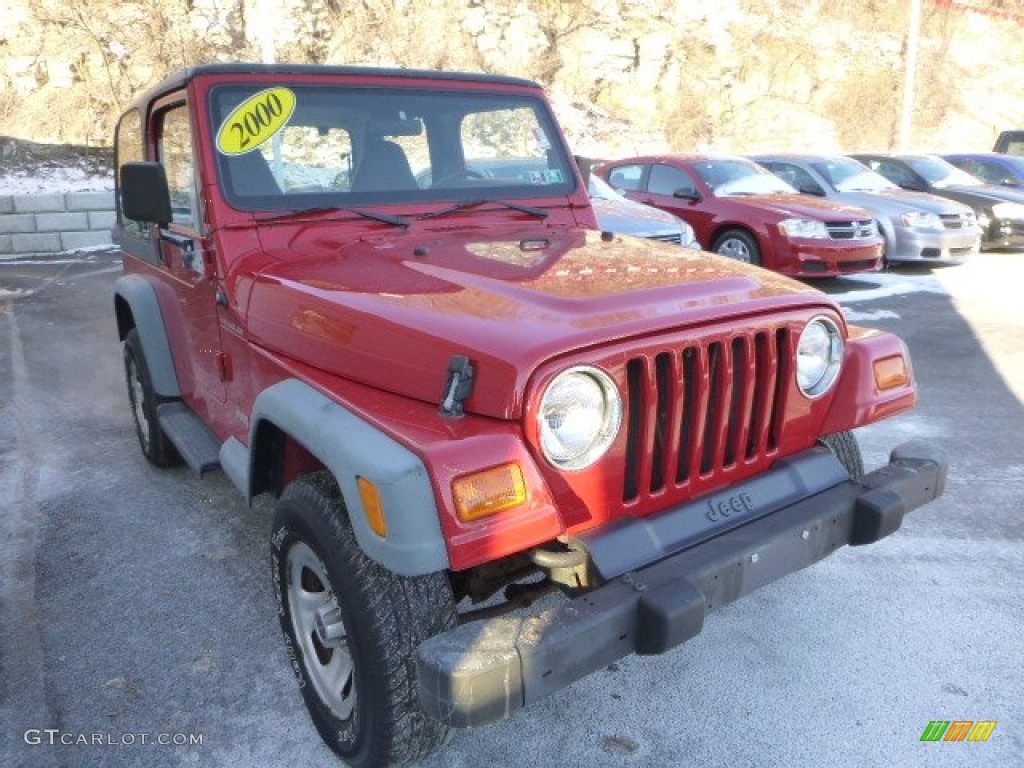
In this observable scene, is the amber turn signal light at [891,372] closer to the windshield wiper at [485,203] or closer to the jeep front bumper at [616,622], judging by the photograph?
the jeep front bumper at [616,622]

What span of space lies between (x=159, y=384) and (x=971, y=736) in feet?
11.6

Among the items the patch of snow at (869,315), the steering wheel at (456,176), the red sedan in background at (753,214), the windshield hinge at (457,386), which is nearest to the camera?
the windshield hinge at (457,386)

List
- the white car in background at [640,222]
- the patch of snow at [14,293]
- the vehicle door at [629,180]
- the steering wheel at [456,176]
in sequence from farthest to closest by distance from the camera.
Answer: the vehicle door at [629,180]
the patch of snow at [14,293]
the white car in background at [640,222]
the steering wheel at [456,176]

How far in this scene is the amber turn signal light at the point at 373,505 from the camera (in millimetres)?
1838

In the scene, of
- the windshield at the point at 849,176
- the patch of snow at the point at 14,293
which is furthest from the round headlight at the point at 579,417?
the windshield at the point at 849,176

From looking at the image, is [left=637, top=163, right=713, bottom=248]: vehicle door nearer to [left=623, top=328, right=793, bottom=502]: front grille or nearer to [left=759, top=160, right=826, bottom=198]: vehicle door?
[left=759, top=160, right=826, bottom=198]: vehicle door

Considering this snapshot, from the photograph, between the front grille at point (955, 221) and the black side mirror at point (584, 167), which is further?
the front grille at point (955, 221)

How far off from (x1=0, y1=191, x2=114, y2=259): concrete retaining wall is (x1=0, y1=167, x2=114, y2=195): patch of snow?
1700mm

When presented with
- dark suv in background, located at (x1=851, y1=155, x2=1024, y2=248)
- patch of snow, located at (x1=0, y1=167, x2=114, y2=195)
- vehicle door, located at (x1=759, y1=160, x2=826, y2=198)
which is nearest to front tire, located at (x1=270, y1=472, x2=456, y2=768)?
vehicle door, located at (x1=759, y1=160, x2=826, y2=198)

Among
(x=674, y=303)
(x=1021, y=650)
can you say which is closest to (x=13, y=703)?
(x=674, y=303)

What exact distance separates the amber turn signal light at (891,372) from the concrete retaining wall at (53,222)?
447 inches

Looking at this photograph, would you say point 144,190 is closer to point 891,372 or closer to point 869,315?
point 891,372

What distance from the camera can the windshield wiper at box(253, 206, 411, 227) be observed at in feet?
9.93

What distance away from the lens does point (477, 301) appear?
2.25 m
